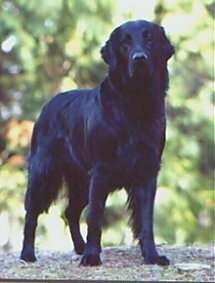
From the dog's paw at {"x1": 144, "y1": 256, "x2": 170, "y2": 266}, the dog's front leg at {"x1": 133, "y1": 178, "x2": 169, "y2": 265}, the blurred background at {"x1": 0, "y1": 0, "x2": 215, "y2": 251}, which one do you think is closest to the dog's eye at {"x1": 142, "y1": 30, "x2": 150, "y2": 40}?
the dog's front leg at {"x1": 133, "y1": 178, "x2": 169, "y2": 265}

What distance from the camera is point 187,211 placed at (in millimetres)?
2430

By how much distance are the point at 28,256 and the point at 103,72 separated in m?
0.72

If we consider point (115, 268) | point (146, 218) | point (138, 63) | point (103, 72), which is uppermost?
point (103, 72)

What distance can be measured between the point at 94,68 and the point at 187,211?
547mm

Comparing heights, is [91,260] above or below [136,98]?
below

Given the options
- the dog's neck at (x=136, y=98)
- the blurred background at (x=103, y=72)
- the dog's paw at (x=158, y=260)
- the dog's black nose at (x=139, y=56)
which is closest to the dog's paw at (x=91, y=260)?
the dog's paw at (x=158, y=260)

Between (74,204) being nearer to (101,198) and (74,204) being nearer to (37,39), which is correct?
(101,198)

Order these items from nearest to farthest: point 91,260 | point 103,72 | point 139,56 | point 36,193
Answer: point 139,56
point 91,260
point 36,193
point 103,72

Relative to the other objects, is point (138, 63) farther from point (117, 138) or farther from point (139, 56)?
point (117, 138)

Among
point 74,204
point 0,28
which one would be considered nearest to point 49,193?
point 74,204

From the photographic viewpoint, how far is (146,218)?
163 cm

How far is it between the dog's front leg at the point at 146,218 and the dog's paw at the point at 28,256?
0.25 meters

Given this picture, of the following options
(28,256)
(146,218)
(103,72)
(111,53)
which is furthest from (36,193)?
(103,72)

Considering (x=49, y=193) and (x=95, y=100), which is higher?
(x=95, y=100)
